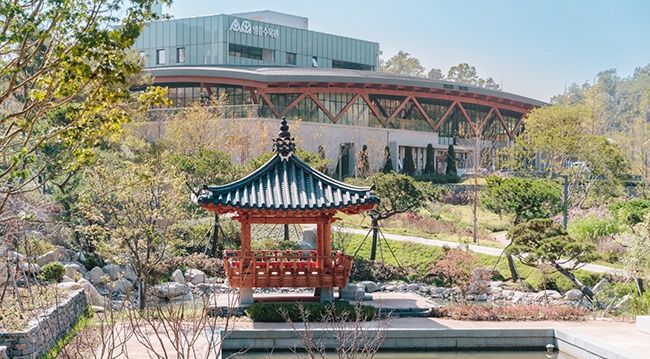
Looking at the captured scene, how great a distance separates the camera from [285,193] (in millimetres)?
16328

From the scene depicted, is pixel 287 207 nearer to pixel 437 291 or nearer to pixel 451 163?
pixel 437 291

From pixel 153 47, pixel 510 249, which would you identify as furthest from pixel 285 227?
pixel 153 47

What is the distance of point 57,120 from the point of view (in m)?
22.1

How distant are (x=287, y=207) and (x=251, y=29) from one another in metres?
40.9

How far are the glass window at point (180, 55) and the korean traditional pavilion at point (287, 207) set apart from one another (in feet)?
134

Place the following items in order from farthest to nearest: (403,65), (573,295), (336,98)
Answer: (403,65) → (336,98) → (573,295)

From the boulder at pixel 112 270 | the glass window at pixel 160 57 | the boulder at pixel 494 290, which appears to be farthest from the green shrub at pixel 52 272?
the glass window at pixel 160 57

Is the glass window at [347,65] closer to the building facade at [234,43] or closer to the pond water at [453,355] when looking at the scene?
the building facade at [234,43]

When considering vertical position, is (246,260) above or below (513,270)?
above

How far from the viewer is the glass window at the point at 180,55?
56125mm

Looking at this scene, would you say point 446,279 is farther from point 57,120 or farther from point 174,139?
point 174,139

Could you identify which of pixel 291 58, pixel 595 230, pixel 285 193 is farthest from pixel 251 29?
pixel 285 193

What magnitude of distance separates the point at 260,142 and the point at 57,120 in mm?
13406

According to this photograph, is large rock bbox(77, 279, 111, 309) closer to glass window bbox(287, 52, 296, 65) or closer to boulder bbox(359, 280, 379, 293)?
boulder bbox(359, 280, 379, 293)
